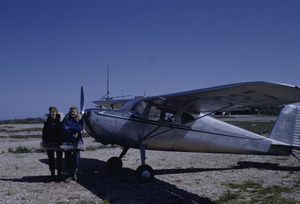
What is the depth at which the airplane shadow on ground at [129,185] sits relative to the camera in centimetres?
565

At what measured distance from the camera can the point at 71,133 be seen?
677 cm

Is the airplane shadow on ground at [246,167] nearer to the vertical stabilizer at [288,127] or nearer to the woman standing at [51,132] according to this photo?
the vertical stabilizer at [288,127]

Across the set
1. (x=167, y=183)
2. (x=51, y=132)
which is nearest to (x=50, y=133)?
(x=51, y=132)

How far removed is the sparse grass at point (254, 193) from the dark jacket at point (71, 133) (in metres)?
3.86

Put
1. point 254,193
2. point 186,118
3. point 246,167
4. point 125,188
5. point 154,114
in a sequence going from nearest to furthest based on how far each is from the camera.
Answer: point 254,193 → point 125,188 → point 154,114 → point 186,118 → point 246,167

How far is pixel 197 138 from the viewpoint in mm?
8297

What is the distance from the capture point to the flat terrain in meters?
5.59

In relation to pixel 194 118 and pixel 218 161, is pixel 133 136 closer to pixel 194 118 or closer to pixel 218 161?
pixel 194 118

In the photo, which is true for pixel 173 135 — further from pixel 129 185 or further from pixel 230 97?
pixel 230 97

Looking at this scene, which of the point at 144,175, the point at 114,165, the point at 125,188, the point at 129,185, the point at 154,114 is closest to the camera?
the point at 125,188

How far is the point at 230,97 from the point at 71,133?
422 cm

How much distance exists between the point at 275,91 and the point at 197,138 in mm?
3618

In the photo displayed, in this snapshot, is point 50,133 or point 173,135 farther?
point 173,135

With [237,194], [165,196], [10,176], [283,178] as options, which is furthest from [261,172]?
[10,176]
